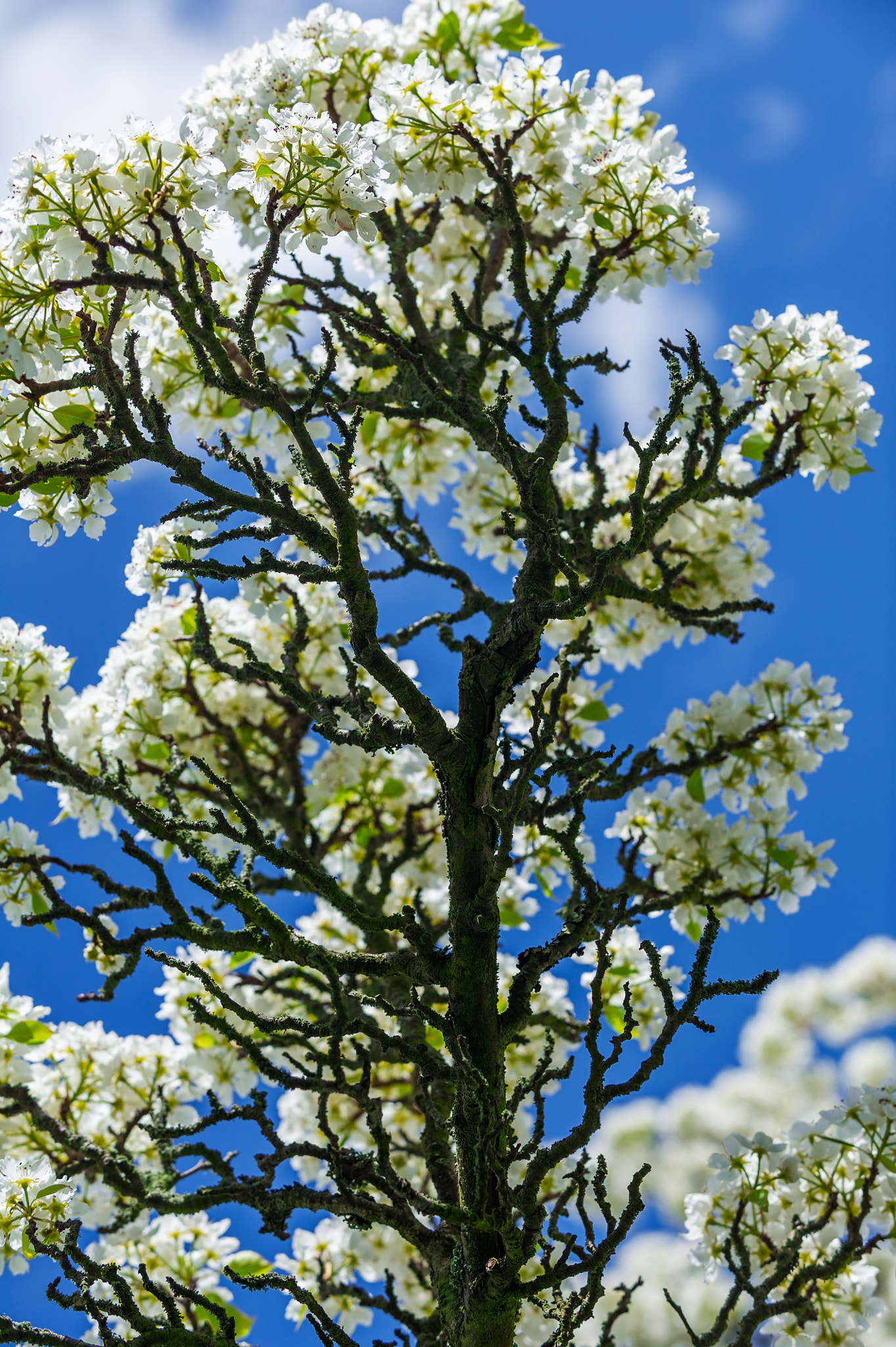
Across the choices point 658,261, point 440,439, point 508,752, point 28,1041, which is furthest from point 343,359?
point 28,1041

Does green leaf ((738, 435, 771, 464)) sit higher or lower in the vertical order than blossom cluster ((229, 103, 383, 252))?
higher

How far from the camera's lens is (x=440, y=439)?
6199mm

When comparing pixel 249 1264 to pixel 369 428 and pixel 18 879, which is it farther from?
pixel 369 428

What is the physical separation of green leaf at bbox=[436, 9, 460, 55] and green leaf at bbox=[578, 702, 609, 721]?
3356 millimetres

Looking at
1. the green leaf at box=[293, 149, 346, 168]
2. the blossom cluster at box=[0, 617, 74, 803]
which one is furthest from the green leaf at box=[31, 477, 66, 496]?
the blossom cluster at box=[0, 617, 74, 803]

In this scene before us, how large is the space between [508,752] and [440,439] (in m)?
3.29

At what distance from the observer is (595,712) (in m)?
5.51

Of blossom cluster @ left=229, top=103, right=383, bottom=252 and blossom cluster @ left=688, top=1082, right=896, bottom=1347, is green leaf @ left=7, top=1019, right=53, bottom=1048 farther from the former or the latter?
blossom cluster @ left=229, top=103, right=383, bottom=252

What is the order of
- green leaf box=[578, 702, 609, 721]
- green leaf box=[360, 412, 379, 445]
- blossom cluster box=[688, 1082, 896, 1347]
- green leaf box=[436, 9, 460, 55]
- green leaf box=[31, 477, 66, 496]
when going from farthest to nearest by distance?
green leaf box=[360, 412, 379, 445]
green leaf box=[578, 702, 609, 721]
green leaf box=[436, 9, 460, 55]
blossom cluster box=[688, 1082, 896, 1347]
green leaf box=[31, 477, 66, 496]

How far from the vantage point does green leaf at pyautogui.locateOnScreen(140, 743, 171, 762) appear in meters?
5.37

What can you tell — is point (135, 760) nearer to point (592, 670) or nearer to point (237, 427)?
point (237, 427)

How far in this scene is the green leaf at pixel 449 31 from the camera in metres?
4.69

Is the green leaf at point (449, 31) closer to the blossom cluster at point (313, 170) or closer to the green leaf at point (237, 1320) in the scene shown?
the blossom cluster at point (313, 170)

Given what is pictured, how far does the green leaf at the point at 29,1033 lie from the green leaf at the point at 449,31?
5002 mm
